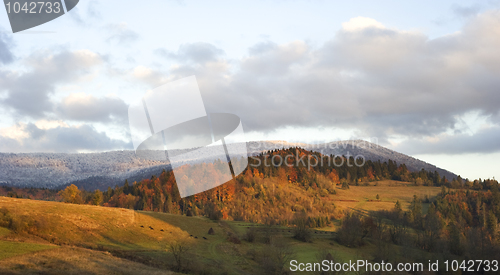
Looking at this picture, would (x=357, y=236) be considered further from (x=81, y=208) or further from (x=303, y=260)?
(x=81, y=208)

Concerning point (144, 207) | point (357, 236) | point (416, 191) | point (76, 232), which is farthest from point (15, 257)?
point (416, 191)

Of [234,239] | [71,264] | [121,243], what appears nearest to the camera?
[71,264]

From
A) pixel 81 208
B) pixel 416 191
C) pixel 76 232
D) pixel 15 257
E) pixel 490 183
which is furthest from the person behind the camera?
pixel 490 183

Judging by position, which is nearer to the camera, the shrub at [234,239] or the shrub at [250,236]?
the shrub at [234,239]

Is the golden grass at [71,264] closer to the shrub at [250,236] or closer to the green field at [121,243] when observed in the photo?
the green field at [121,243]

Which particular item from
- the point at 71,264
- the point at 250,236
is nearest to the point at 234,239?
the point at 250,236

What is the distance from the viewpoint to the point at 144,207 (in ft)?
378

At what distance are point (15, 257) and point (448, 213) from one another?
145281 mm

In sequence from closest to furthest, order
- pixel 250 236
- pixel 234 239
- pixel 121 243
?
pixel 121 243
pixel 234 239
pixel 250 236

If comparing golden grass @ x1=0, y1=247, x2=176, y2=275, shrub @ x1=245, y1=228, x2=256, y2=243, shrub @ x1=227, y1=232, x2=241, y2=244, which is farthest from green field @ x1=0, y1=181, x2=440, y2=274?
shrub @ x1=245, y1=228, x2=256, y2=243

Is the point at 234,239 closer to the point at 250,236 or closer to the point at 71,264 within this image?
the point at 250,236

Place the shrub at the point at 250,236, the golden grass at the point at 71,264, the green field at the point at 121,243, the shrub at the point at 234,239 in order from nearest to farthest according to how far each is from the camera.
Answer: the golden grass at the point at 71,264 < the green field at the point at 121,243 < the shrub at the point at 234,239 < the shrub at the point at 250,236

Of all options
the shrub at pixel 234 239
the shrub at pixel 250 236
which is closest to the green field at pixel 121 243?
the shrub at pixel 234 239

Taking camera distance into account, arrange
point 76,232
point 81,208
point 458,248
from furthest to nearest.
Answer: point 458,248, point 81,208, point 76,232
